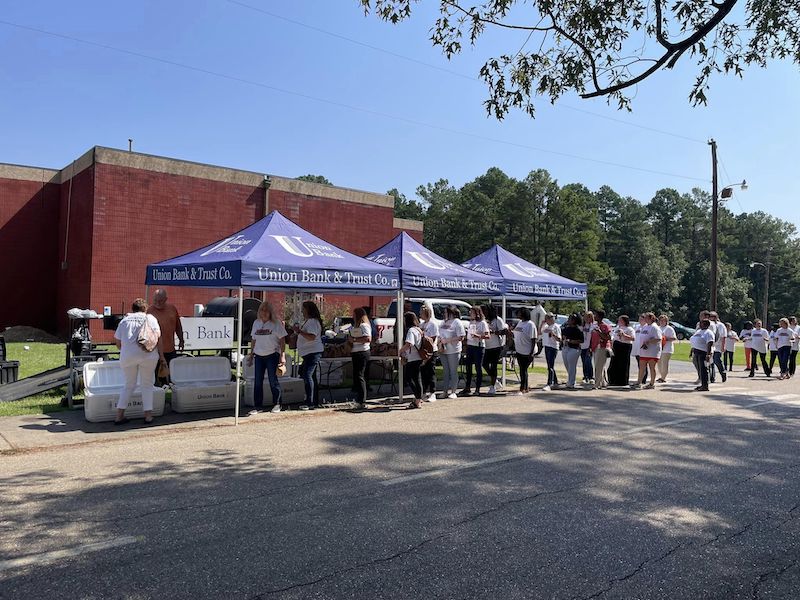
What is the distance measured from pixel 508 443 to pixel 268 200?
2169 centimetres

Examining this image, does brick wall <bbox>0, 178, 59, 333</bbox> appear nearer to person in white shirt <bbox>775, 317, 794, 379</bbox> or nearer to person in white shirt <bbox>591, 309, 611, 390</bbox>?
person in white shirt <bbox>591, 309, 611, 390</bbox>

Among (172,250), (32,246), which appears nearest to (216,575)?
(172,250)

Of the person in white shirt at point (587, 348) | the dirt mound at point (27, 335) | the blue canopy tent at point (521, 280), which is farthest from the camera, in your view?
the dirt mound at point (27, 335)

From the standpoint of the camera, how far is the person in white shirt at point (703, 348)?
520 inches

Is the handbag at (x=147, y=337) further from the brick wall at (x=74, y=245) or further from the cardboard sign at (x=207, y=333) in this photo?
the brick wall at (x=74, y=245)

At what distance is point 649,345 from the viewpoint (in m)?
13.9

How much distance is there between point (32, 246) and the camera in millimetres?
26000

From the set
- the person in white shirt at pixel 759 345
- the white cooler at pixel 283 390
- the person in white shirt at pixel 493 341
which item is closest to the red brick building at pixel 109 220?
the white cooler at pixel 283 390

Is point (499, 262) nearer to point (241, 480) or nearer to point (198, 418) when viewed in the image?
point (198, 418)

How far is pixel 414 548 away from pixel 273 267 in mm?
5735

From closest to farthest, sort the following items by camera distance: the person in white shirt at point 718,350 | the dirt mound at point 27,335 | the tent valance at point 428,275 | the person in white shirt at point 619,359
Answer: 1. the tent valance at point 428,275
2. the person in white shirt at point 619,359
3. the person in white shirt at point 718,350
4. the dirt mound at point 27,335

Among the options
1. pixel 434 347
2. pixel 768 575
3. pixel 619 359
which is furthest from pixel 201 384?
pixel 619 359

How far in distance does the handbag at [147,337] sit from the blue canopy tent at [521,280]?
24.3 ft

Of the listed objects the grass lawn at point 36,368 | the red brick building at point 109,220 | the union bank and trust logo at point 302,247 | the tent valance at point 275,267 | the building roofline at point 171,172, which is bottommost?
the grass lawn at point 36,368
